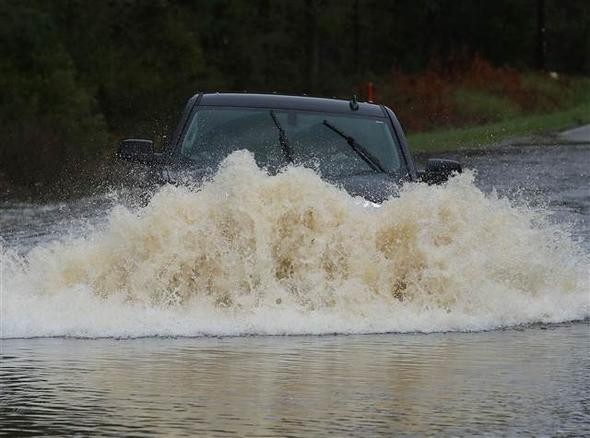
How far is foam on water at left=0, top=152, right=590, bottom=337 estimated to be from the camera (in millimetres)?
13086

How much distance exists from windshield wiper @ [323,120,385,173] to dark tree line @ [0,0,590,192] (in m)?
16.1

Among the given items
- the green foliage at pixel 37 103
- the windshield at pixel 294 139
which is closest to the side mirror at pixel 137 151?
the windshield at pixel 294 139

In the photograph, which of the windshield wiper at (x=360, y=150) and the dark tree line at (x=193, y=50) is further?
the dark tree line at (x=193, y=50)

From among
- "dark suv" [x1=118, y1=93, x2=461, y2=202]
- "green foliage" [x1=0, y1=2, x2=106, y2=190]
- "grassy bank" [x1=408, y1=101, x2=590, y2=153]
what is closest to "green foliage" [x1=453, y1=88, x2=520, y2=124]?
"grassy bank" [x1=408, y1=101, x2=590, y2=153]

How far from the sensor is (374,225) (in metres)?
13.8

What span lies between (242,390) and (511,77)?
1996 inches

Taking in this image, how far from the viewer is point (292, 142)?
14.9 metres

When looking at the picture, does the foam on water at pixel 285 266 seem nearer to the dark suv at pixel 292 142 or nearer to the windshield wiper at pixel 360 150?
the dark suv at pixel 292 142

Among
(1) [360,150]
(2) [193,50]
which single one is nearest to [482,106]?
(2) [193,50]

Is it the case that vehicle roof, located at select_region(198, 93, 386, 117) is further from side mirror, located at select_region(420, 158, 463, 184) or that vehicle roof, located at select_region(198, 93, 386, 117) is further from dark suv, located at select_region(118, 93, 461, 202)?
side mirror, located at select_region(420, 158, 463, 184)

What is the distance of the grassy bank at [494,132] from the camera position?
41.5m

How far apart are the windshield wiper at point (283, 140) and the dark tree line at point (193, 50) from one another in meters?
15.9

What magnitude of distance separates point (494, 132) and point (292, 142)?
102 ft

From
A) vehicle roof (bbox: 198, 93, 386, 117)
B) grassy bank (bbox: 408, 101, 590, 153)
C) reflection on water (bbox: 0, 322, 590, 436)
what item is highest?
vehicle roof (bbox: 198, 93, 386, 117)
